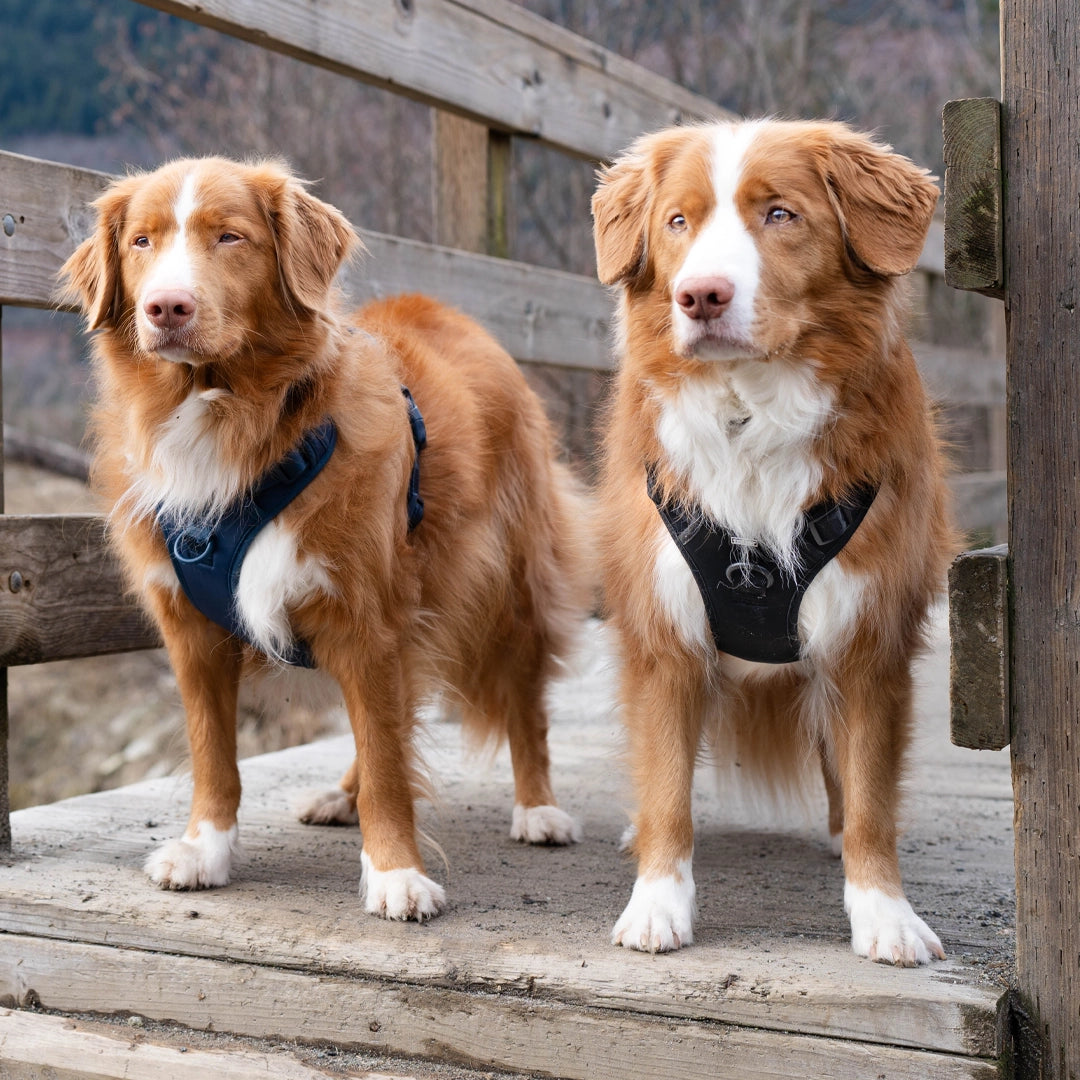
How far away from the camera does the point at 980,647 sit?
6.77 feet

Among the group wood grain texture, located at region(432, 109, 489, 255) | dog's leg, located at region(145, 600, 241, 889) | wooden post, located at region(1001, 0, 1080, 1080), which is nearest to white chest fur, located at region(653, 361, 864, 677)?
wooden post, located at region(1001, 0, 1080, 1080)

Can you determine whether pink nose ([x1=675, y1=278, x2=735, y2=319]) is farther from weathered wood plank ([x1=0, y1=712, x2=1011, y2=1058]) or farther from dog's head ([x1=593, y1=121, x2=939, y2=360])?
weathered wood plank ([x1=0, y1=712, x2=1011, y2=1058])

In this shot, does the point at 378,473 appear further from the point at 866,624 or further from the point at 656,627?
the point at 866,624

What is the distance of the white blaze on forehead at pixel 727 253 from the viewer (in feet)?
7.04

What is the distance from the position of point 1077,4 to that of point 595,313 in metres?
3.20

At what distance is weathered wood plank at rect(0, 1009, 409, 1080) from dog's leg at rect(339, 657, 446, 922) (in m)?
0.39

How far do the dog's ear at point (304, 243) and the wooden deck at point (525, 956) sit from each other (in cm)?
129

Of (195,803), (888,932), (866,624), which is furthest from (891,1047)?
(195,803)

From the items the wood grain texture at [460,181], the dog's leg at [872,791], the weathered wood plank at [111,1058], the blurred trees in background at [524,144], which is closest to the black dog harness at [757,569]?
the dog's leg at [872,791]

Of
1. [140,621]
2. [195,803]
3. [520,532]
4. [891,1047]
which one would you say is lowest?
[891,1047]

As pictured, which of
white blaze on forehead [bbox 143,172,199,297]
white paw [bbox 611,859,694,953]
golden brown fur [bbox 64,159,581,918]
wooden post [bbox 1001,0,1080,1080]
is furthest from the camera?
golden brown fur [bbox 64,159,581,918]

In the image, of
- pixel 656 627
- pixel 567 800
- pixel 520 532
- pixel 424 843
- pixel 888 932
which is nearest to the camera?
pixel 888 932

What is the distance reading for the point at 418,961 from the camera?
230 centimetres

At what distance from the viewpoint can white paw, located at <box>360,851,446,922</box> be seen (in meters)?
2.49
